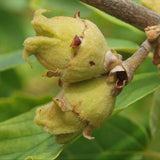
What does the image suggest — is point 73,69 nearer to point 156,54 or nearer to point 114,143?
point 156,54

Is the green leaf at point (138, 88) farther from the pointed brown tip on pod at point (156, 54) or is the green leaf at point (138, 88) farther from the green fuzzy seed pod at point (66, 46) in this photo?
the green fuzzy seed pod at point (66, 46)

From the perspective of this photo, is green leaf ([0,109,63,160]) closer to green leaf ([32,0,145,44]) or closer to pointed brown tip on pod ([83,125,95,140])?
pointed brown tip on pod ([83,125,95,140])

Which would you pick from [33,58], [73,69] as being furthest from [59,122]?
[33,58]

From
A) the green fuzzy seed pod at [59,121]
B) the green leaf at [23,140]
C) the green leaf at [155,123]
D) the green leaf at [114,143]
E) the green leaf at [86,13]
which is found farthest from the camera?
the green leaf at [86,13]

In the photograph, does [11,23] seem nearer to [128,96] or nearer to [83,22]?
[128,96]

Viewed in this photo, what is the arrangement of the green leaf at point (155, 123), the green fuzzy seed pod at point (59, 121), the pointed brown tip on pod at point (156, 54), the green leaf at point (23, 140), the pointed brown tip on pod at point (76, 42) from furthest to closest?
1. the green leaf at point (155, 123)
2. the green leaf at point (23, 140)
3. the pointed brown tip on pod at point (156, 54)
4. the green fuzzy seed pod at point (59, 121)
5. the pointed brown tip on pod at point (76, 42)

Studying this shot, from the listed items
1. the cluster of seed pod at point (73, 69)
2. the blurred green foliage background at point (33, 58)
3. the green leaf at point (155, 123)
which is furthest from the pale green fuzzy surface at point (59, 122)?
the green leaf at point (155, 123)
